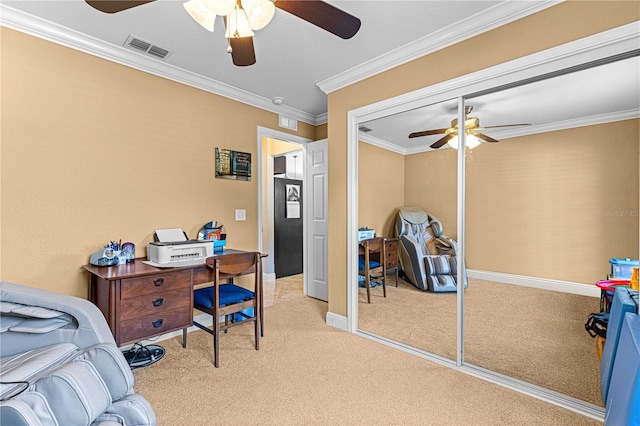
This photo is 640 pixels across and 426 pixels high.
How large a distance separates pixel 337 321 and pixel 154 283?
5.61ft

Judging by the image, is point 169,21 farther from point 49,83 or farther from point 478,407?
point 478,407

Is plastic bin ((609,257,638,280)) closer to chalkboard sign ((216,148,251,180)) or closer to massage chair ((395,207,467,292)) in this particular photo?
massage chair ((395,207,467,292))

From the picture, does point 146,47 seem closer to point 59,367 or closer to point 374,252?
point 59,367

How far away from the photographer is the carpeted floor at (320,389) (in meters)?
1.73

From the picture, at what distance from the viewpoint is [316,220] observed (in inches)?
161

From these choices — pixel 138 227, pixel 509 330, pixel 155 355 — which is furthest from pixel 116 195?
pixel 509 330

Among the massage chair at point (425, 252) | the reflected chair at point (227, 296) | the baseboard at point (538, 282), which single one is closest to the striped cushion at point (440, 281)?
the massage chair at point (425, 252)

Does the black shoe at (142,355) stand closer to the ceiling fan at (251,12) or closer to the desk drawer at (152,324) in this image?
the desk drawer at (152,324)

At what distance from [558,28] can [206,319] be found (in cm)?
361

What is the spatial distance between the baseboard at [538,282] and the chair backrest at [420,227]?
1.20ft

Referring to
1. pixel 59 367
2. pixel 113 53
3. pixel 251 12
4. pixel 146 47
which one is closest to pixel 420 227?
pixel 251 12

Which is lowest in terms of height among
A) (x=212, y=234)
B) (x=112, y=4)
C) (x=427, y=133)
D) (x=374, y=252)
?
(x=374, y=252)

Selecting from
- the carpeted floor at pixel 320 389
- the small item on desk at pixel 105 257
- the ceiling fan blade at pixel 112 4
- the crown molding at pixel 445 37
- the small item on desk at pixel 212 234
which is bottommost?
the carpeted floor at pixel 320 389

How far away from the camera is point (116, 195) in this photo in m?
2.56
